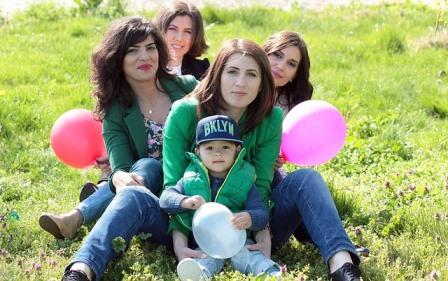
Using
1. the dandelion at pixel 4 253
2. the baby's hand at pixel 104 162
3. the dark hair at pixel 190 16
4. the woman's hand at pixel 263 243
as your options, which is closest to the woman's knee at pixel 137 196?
the woman's hand at pixel 263 243

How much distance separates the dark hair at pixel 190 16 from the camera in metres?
5.58

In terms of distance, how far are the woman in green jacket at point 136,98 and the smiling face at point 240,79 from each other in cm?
64

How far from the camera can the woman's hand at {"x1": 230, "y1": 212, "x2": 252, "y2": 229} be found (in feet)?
11.8

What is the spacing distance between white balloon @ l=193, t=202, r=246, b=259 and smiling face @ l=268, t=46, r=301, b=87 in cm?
152

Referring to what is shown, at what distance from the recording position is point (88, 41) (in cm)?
859

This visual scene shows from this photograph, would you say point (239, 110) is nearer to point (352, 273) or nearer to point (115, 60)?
point (115, 60)

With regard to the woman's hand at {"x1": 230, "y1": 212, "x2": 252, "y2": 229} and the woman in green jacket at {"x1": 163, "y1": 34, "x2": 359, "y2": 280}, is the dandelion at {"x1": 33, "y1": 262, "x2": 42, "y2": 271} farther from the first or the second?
the woman's hand at {"x1": 230, "y1": 212, "x2": 252, "y2": 229}

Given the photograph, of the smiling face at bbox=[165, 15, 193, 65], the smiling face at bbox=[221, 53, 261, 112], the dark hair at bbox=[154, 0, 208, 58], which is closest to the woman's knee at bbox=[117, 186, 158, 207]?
the smiling face at bbox=[221, 53, 261, 112]

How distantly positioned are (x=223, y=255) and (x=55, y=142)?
1.73 metres

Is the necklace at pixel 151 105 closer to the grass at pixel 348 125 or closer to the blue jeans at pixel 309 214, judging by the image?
the grass at pixel 348 125

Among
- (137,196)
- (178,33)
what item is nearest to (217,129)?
(137,196)

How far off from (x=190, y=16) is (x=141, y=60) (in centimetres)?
127

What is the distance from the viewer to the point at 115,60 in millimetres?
4434

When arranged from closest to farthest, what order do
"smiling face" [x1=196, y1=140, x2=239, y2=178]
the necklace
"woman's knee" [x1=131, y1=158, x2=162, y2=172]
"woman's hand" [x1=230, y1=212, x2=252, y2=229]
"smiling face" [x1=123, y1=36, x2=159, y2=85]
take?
"woman's hand" [x1=230, y1=212, x2=252, y2=229] → "smiling face" [x1=196, y1=140, x2=239, y2=178] → "woman's knee" [x1=131, y1=158, x2=162, y2=172] → "smiling face" [x1=123, y1=36, x2=159, y2=85] → the necklace
